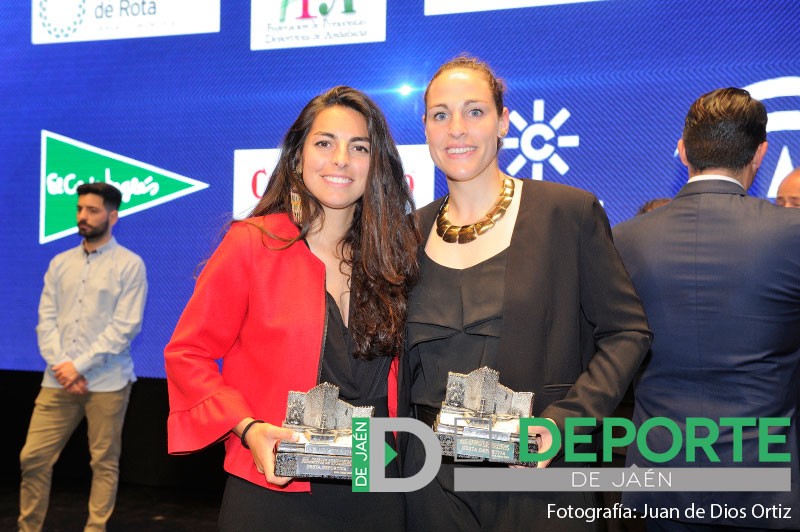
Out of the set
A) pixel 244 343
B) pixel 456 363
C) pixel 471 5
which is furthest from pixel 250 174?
Result: pixel 456 363

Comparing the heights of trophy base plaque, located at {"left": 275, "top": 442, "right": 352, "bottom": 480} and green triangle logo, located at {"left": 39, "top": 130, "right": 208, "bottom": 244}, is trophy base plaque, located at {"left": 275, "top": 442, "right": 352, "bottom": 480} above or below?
below

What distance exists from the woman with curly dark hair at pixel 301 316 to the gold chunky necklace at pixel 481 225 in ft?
0.29

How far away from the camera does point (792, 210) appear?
218 cm

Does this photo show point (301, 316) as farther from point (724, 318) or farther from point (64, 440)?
point (64, 440)

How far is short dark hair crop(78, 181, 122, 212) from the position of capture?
4.67 m

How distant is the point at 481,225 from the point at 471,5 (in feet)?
8.99

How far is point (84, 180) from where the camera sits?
502 cm

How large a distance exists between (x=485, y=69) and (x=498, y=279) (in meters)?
0.56

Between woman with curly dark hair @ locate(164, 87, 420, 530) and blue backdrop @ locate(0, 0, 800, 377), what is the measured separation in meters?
2.38

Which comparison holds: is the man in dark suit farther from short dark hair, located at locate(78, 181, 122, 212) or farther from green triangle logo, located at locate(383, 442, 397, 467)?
short dark hair, located at locate(78, 181, 122, 212)

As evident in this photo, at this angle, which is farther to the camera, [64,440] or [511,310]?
[64,440]

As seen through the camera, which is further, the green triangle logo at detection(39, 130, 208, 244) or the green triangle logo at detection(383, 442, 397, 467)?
A: the green triangle logo at detection(39, 130, 208, 244)
